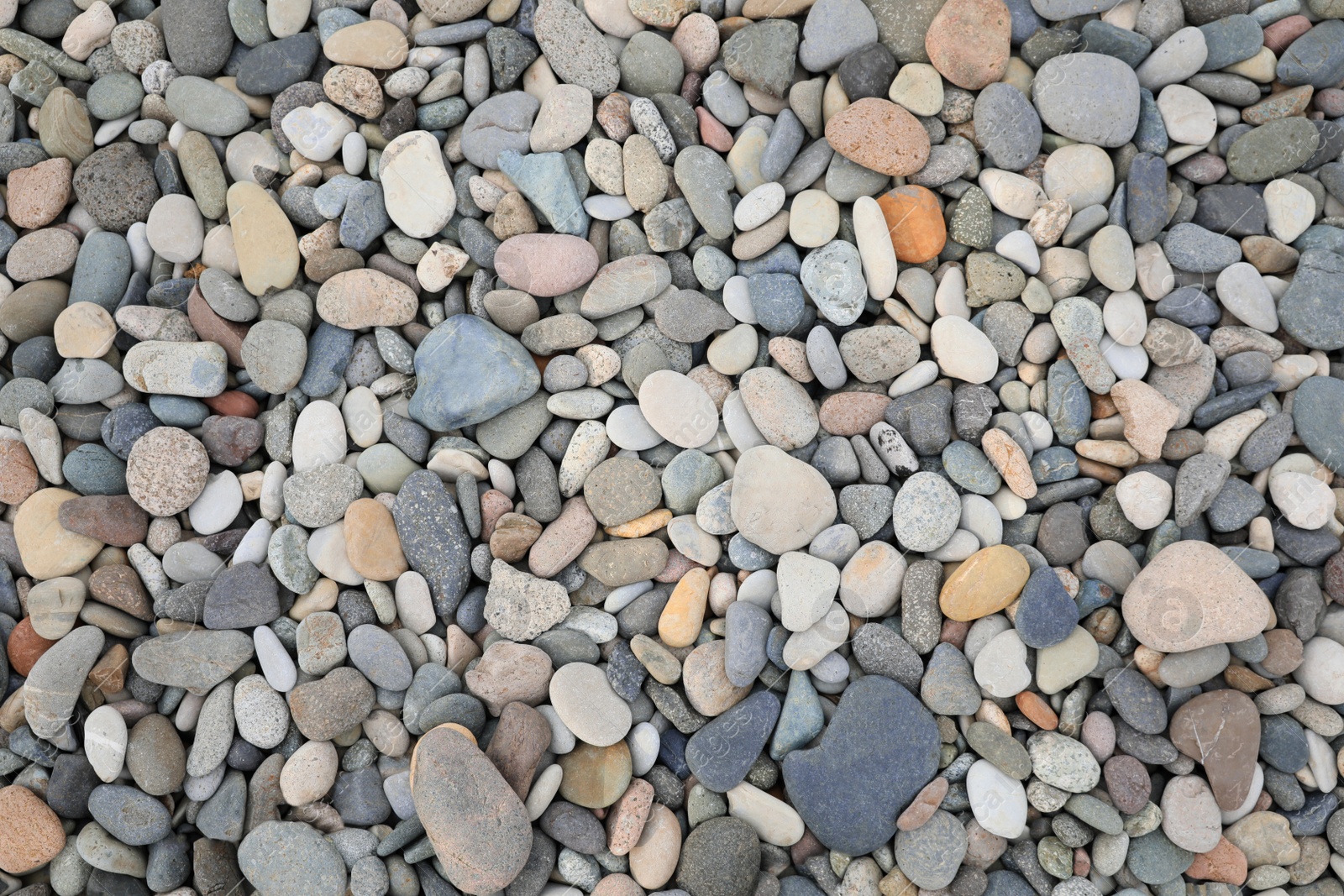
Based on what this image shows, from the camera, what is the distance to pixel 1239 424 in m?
1.59

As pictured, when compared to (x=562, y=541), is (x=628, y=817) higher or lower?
lower

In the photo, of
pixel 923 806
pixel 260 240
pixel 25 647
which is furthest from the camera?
pixel 260 240

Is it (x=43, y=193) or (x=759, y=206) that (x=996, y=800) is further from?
(x=43, y=193)

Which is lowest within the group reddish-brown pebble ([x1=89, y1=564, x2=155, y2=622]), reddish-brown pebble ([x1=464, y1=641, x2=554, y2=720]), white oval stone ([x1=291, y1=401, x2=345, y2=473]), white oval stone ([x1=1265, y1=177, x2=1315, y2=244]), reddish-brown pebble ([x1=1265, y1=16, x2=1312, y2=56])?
reddish-brown pebble ([x1=464, y1=641, x2=554, y2=720])

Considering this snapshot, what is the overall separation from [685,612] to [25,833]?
1213mm

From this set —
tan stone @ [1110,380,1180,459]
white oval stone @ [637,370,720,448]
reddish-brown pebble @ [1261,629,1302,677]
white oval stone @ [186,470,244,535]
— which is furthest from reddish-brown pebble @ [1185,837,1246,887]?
white oval stone @ [186,470,244,535]

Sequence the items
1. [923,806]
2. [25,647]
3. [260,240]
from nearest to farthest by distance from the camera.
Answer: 1. [923,806]
2. [25,647]
3. [260,240]

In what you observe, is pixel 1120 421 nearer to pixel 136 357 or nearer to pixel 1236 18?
pixel 1236 18

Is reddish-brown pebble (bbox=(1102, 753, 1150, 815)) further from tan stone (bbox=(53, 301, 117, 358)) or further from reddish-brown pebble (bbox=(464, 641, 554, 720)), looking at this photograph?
tan stone (bbox=(53, 301, 117, 358))

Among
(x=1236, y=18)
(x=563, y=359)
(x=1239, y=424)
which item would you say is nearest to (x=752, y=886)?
(x=563, y=359)

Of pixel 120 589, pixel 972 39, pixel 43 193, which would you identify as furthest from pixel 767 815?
pixel 43 193

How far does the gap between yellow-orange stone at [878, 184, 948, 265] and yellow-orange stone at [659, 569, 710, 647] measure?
2.49ft

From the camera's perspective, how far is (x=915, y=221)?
5.47ft

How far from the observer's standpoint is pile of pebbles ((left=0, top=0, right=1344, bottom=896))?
152 centimetres
